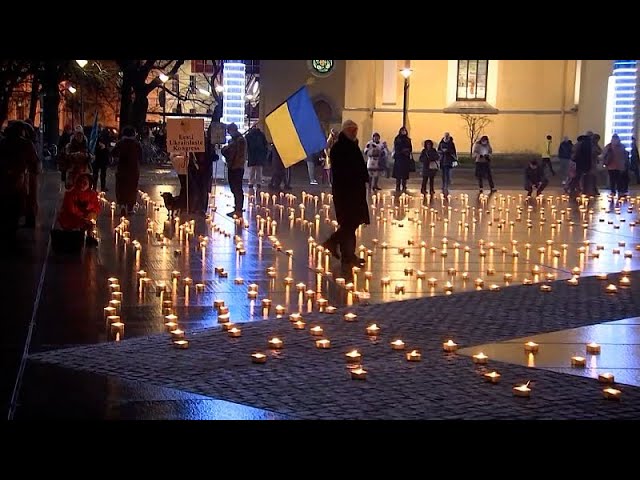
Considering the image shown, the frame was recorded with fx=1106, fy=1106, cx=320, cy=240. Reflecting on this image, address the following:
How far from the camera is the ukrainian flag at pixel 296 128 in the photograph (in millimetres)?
17188

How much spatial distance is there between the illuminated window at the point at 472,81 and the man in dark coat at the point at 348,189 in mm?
37337

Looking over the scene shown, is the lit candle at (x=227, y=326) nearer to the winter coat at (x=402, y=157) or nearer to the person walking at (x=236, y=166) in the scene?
the person walking at (x=236, y=166)

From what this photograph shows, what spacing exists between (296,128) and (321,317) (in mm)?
7002

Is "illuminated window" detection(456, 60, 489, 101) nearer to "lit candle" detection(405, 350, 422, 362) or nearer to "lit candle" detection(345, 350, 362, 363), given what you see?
"lit candle" detection(405, 350, 422, 362)

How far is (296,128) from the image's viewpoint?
685 inches

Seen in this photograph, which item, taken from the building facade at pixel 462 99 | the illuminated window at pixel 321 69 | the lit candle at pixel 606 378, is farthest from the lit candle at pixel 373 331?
the illuminated window at pixel 321 69

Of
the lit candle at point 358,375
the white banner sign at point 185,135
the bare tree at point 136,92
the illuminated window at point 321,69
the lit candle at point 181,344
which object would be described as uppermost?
the illuminated window at point 321,69

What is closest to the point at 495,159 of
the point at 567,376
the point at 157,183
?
the point at 157,183

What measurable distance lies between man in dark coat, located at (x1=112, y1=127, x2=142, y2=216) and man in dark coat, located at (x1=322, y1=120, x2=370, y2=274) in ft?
21.6

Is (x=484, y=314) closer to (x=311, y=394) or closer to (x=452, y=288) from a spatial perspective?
(x=452, y=288)

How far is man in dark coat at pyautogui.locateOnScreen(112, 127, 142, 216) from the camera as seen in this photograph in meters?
20.1
